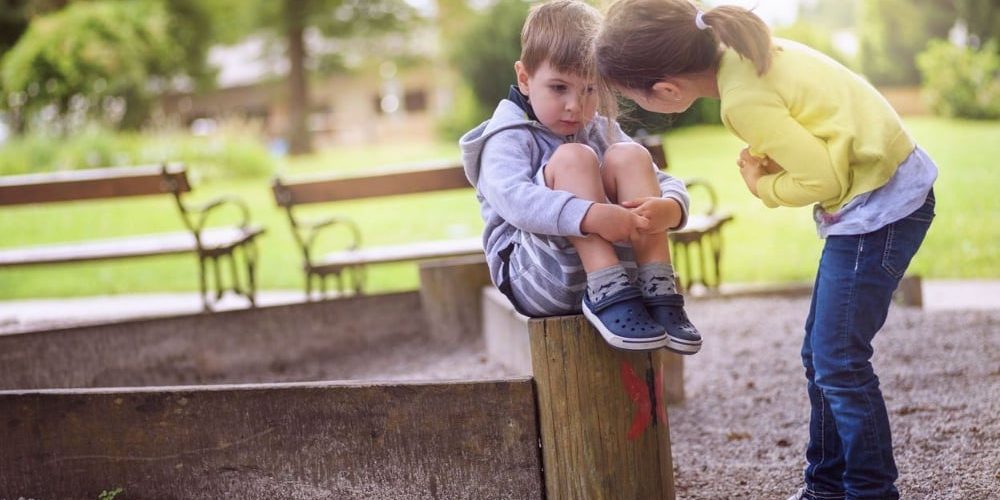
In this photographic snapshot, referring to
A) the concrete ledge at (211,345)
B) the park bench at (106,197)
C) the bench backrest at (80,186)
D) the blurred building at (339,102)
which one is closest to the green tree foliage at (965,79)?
the park bench at (106,197)

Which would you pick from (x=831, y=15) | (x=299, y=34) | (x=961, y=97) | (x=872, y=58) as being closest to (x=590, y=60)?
(x=961, y=97)

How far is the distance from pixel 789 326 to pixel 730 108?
321 cm

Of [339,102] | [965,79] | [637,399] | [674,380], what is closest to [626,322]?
[637,399]

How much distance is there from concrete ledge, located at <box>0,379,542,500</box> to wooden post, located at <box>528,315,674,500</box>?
8cm

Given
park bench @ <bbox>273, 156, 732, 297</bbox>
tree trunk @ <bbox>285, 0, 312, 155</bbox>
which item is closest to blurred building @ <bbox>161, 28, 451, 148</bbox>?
tree trunk @ <bbox>285, 0, 312, 155</bbox>

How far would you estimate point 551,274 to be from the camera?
2750 mm

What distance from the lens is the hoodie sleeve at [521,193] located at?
258 cm

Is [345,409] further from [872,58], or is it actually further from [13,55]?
[872,58]

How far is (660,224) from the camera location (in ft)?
8.68

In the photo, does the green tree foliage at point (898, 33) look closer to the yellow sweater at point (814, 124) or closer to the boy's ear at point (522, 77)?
the boy's ear at point (522, 77)

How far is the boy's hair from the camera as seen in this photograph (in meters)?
2.74

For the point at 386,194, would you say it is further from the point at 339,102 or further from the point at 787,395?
the point at 339,102

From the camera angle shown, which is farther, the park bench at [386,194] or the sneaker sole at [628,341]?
the park bench at [386,194]

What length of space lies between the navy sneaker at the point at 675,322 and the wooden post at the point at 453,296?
7.71ft
